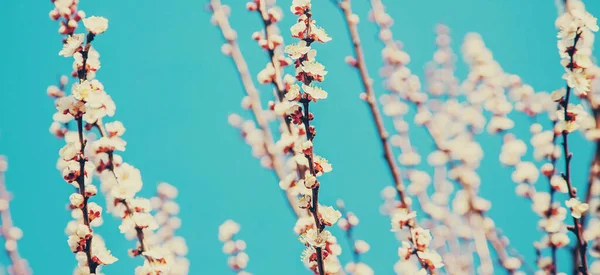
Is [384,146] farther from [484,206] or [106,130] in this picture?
[106,130]

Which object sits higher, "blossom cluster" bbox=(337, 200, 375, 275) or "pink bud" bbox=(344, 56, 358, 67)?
"pink bud" bbox=(344, 56, 358, 67)

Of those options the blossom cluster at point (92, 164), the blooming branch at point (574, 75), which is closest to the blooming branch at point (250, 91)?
the blossom cluster at point (92, 164)

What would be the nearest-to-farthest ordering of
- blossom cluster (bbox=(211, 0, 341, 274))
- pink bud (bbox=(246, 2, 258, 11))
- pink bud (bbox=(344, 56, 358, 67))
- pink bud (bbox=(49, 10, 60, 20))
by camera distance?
blossom cluster (bbox=(211, 0, 341, 274)), pink bud (bbox=(49, 10, 60, 20)), pink bud (bbox=(246, 2, 258, 11)), pink bud (bbox=(344, 56, 358, 67))

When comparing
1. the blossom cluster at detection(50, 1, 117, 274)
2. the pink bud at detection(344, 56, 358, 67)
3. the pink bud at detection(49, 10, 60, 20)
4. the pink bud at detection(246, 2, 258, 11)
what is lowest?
the blossom cluster at detection(50, 1, 117, 274)

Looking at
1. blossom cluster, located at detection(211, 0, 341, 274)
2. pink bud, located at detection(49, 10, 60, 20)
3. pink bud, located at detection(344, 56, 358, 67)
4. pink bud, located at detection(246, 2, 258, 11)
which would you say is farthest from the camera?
pink bud, located at detection(344, 56, 358, 67)

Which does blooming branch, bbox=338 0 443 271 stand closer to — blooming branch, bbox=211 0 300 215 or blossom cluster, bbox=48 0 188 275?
blooming branch, bbox=211 0 300 215

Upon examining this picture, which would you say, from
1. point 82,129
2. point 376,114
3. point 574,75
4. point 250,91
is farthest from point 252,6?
point 574,75

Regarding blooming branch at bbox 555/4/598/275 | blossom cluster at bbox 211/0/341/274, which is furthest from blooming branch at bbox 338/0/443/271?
blooming branch at bbox 555/4/598/275

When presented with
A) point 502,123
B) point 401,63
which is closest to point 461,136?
point 502,123

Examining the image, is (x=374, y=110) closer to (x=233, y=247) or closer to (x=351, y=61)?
(x=351, y=61)

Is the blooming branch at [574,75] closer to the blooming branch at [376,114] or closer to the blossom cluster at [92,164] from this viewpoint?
the blooming branch at [376,114]

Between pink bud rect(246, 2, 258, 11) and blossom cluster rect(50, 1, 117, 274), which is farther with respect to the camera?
pink bud rect(246, 2, 258, 11)
